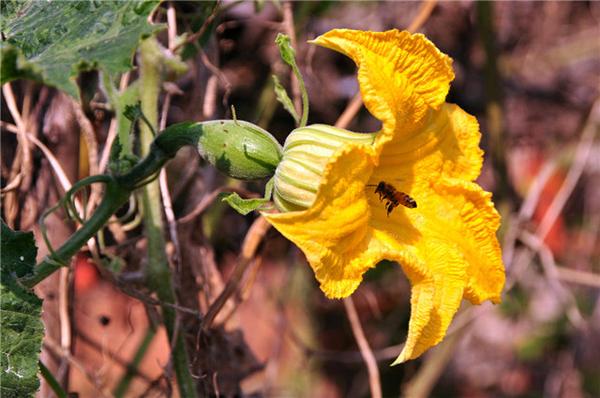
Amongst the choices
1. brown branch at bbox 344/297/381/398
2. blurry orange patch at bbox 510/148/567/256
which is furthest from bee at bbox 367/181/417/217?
blurry orange patch at bbox 510/148/567/256

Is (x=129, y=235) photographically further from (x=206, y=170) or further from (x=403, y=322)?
(x=403, y=322)

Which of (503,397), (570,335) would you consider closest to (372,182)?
(570,335)

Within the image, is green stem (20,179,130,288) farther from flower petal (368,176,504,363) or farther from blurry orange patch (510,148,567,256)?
blurry orange patch (510,148,567,256)

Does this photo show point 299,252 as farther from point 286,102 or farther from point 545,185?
point 286,102

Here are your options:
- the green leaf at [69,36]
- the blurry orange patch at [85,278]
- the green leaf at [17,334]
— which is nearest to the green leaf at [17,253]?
the green leaf at [17,334]

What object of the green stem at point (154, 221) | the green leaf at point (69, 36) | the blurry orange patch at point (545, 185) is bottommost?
the blurry orange patch at point (545, 185)

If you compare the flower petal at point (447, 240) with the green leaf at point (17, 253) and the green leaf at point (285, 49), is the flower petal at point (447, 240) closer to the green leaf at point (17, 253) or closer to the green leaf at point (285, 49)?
the green leaf at point (285, 49)
